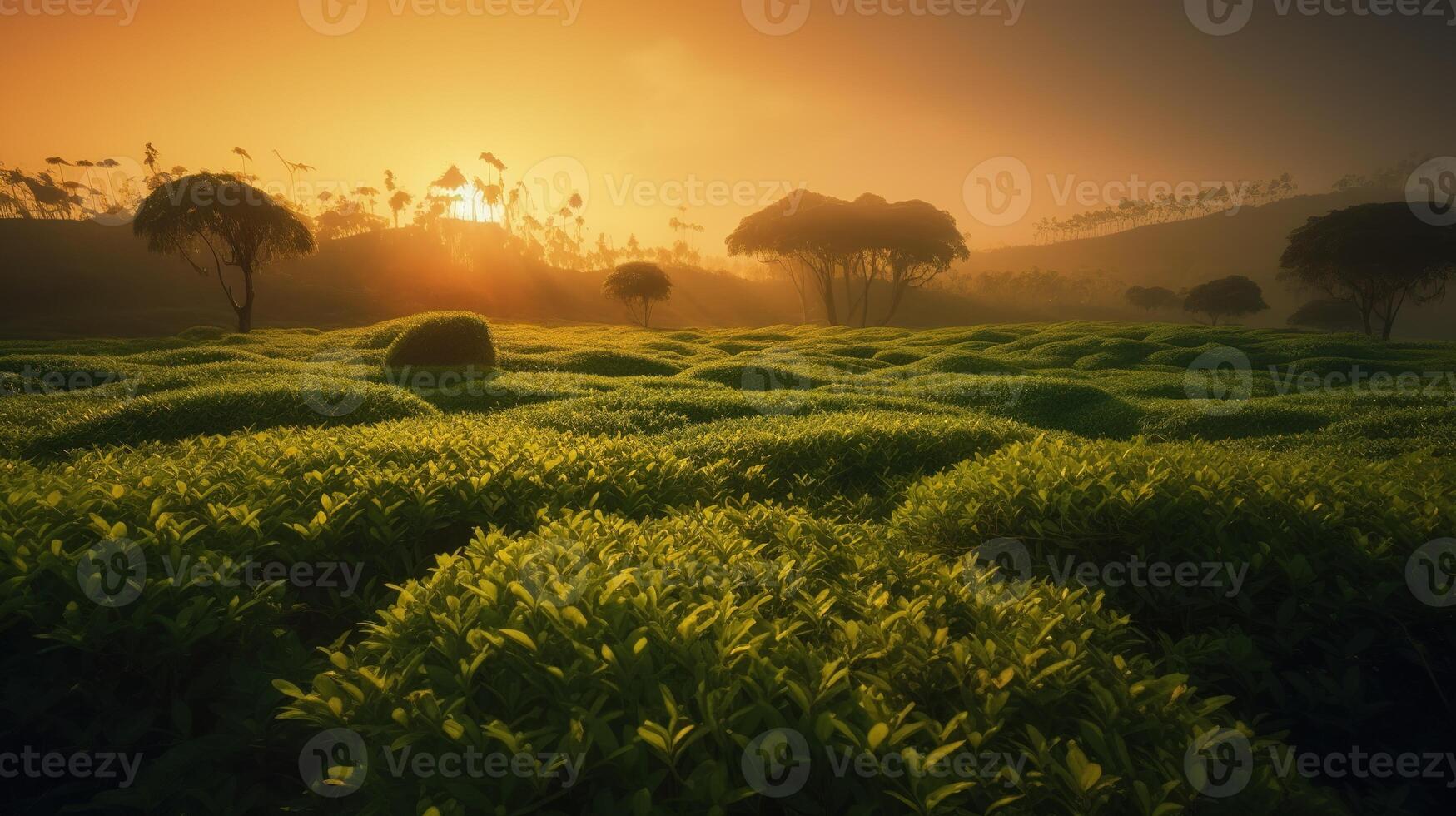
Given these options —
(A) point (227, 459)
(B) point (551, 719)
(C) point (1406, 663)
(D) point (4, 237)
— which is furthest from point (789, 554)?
(D) point (4, 237)

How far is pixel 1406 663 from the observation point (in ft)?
→ 12.7

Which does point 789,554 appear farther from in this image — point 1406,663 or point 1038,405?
point 1038,405

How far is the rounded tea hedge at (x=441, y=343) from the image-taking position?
18.4 metres

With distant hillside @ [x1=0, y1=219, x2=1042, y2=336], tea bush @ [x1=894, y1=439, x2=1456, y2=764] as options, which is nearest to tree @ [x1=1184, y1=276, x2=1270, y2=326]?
distant hillside @ [x1=0, y1=219, x2=1042, y2=336]

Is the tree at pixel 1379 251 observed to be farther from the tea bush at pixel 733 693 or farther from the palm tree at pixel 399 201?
the palm tree at pixel 399 201

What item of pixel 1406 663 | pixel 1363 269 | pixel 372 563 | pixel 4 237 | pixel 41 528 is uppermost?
pixel 4 237

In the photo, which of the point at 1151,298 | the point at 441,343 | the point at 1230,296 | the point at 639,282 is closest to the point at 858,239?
the point at 639,282

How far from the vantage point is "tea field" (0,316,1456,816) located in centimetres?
229

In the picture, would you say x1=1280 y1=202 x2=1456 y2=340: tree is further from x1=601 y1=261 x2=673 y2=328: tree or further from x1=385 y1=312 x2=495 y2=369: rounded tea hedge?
x1=385 y1=312 x2=495 y2=369: rounded tea hedge

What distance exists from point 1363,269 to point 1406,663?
54230 mm

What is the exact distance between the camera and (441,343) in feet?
60.7

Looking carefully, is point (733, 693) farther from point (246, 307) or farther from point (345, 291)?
point (345, 291)

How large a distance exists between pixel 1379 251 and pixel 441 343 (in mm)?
55084

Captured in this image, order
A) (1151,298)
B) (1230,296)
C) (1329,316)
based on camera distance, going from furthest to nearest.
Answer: (1151,298)
(1329,316)
(1230,296)
